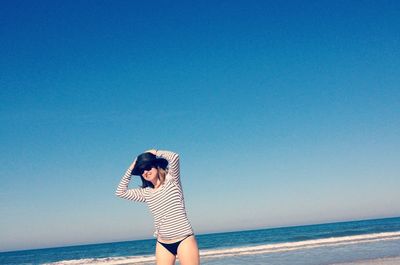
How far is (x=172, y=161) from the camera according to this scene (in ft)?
13.3

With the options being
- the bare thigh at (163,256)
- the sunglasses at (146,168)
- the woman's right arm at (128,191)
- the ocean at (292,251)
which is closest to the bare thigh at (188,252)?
the bare thigh at (163,256)

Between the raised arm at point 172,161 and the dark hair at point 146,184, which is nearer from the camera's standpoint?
the raised arm at point 172,161

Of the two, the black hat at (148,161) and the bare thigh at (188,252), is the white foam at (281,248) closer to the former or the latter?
the bare thigh at (188,252)

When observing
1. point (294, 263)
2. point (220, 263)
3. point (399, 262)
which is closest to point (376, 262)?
point (399, 262)

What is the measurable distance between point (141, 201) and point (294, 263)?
1163 centimetres

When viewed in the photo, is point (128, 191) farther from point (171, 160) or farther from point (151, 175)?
point (171, 160)

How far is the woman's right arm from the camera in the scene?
4.22m

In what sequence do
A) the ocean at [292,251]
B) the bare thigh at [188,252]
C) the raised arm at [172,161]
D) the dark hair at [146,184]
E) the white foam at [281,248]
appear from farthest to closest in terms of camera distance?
the white foam at [281,248] → the ocean at [292,251] → the dark hair at [146,184] → the raised arm at [172,161] → the bare thigh at [188,252]

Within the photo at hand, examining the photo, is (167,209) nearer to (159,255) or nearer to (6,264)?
(159,255)

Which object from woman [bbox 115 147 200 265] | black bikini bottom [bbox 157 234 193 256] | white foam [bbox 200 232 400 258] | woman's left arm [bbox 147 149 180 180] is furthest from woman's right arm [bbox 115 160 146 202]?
white foam [bbox 200 232 400 258]

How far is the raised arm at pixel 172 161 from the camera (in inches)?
159

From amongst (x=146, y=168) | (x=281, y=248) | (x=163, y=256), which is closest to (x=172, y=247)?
(x=163, y=256)

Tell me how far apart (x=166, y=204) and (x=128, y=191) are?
489 millimetres

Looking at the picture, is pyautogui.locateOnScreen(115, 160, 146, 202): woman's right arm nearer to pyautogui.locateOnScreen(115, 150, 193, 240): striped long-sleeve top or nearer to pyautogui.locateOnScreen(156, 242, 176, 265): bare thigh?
pyautogui.locateOnScreen(115, 150, 193, 240): striped long-sleeve top
